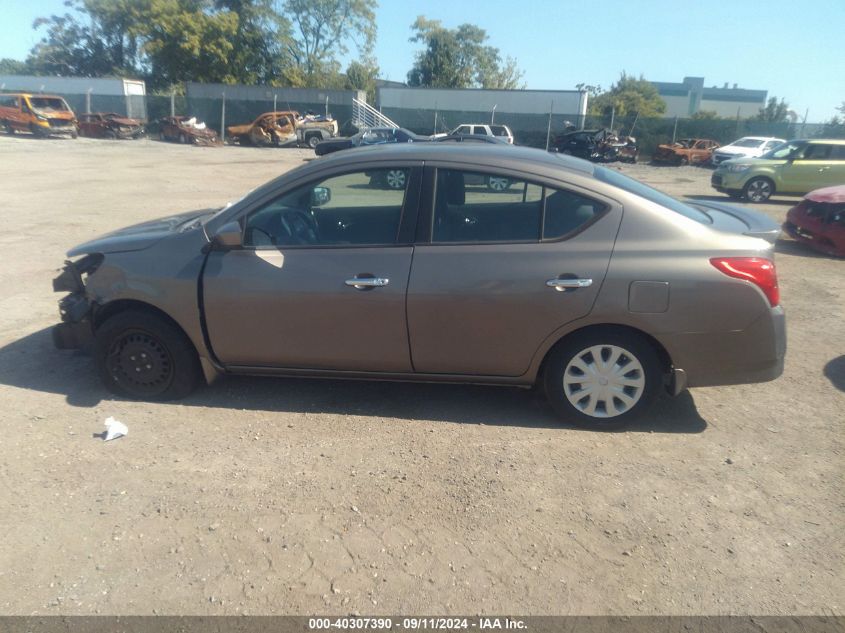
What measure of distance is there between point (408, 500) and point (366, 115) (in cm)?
4170

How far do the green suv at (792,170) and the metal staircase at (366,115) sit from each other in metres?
29.3

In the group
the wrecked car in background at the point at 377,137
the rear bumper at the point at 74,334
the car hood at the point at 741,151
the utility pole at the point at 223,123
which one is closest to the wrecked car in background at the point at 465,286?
the rear bumper at the point at 74,334

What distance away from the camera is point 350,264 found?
405cm

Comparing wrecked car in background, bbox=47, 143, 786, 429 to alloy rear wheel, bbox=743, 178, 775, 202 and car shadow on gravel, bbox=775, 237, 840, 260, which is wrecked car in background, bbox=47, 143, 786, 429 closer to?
car shadow on gravel, bbox=775, 237, 840, 260

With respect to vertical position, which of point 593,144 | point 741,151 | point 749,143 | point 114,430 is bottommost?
point 114,430

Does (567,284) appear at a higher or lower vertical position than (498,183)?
lower

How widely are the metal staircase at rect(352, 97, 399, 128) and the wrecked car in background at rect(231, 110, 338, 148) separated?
13.3ft

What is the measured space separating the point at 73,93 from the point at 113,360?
4641 cm

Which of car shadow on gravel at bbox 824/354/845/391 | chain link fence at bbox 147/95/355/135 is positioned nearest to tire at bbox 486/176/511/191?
car shadow on gravel at bbox 824/354/845/391

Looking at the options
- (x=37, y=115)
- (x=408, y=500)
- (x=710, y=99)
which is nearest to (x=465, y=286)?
(x=408, y=500)

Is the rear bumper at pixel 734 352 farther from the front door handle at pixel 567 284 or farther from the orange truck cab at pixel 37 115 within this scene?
the orange truck cab at pixel 37 115

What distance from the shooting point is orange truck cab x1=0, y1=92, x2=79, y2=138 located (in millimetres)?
34969

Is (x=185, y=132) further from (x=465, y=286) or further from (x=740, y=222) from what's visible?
(x=740, y=222)

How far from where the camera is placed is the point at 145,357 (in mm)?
4422
